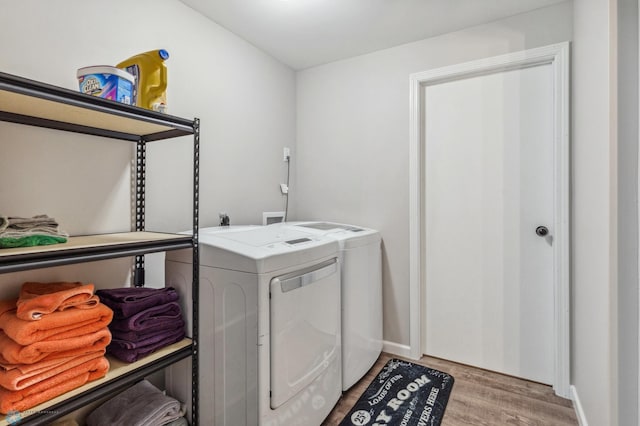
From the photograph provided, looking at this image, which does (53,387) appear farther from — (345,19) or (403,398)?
(345,19)

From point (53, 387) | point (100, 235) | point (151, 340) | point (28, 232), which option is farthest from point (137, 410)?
point (28, 232)

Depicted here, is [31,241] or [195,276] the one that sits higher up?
[31,241]

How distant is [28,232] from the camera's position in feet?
3.41

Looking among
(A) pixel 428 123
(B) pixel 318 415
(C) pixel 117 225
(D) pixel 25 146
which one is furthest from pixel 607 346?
(D) pixel 25 146

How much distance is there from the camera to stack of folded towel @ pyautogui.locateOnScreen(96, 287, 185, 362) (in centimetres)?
127

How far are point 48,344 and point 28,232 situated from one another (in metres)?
0.35

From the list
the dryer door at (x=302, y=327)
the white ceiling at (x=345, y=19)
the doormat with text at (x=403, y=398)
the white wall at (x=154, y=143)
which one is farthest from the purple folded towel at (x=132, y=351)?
the white ceiling at (x=345, y=19)

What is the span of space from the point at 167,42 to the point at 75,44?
0.48 metres

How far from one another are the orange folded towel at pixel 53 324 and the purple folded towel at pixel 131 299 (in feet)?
0.38

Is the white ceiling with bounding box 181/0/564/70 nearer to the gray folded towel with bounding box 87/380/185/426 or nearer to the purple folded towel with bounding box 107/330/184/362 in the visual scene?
the purple folded towel with bounding box 107/330/184/362

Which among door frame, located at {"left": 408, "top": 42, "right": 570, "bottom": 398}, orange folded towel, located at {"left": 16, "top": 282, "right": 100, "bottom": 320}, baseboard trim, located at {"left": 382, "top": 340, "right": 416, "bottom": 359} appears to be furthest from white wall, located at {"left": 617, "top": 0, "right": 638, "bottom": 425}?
orange folded towel, located at {"left": 16, "top": 282, "right": 100, "bottom": 320}

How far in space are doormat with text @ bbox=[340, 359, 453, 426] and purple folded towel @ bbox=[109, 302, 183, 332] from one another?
102cm

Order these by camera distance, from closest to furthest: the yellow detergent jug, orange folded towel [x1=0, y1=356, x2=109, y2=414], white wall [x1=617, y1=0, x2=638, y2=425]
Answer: orange folded towel [x1=0, y1=356, x2=109, y2=414] < white wall [x1=617, y1=0, x2=638, y2=425] < the yellow detergent jug

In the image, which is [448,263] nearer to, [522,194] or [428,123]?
[522,194]
